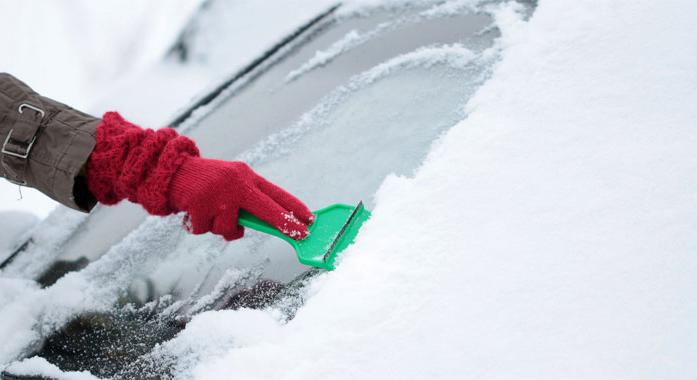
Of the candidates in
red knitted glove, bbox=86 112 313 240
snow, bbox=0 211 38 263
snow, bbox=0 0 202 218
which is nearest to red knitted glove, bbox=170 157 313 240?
red knitted glove, bbox=86 112 313 240

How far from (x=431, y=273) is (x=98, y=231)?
946 mm

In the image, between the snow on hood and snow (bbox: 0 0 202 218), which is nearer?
the snow on hood

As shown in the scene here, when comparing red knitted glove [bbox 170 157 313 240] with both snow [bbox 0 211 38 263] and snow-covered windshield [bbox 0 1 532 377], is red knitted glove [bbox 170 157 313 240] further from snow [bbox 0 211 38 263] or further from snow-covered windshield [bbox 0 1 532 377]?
snow [bbox 0 211 38 263]

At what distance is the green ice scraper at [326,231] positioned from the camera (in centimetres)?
114

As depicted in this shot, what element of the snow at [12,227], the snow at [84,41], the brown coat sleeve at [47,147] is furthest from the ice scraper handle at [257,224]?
the snow at [84,41]

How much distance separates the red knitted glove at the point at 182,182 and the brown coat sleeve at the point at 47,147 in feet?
0.13

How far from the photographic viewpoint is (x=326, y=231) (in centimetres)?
121

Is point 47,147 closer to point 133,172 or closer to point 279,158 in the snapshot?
point 133,172

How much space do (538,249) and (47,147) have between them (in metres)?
1.00

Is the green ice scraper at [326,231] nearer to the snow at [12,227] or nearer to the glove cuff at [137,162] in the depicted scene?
the glove cuff at [137,162]

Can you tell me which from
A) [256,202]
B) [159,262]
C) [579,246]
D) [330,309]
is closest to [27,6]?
[159,262]

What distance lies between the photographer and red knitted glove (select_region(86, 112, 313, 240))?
3.91 ft

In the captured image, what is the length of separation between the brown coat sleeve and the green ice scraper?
1.14ft

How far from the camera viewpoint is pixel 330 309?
94 cm
